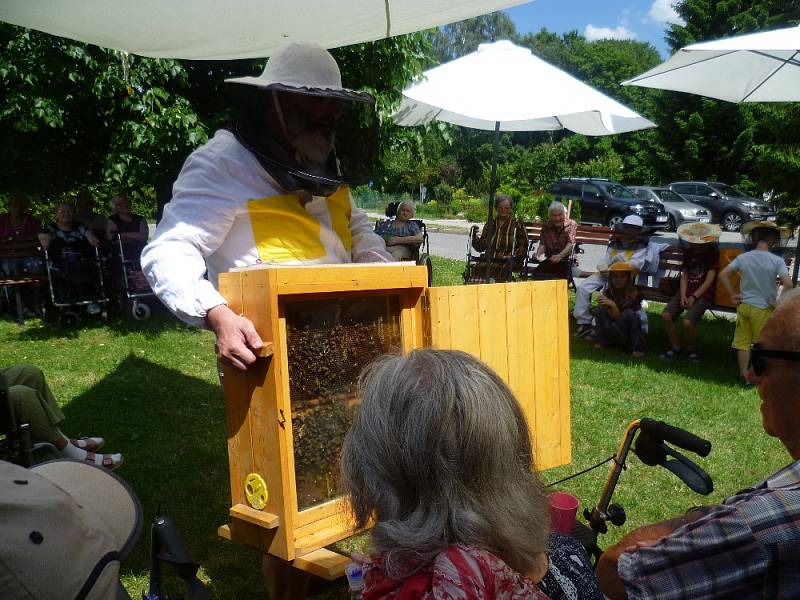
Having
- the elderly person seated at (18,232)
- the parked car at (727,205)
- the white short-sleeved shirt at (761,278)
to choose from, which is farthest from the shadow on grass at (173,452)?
the parked car at (727,205)

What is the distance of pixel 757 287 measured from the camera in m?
6.57

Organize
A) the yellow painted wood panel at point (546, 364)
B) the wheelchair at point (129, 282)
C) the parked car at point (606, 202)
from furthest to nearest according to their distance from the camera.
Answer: the parked car at point (606, 202), the wheelchair at point (129, 282), the yellow painted wood panel at point (546, 364)

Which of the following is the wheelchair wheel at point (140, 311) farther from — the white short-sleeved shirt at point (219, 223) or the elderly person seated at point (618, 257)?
the white short-sleeved shirt at point (219, 223)

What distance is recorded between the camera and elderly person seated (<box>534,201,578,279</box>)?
9719 millimetres

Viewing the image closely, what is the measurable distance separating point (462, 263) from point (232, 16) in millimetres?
12169

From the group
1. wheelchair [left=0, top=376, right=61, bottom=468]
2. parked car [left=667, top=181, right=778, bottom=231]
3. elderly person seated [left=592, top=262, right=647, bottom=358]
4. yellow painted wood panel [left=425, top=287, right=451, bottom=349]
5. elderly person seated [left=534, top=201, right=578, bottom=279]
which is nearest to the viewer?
yellow painted wood panel [left=425, top=287, right=451, bottom=349]

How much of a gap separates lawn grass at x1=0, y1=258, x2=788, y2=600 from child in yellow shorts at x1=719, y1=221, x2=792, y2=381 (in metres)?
0.49

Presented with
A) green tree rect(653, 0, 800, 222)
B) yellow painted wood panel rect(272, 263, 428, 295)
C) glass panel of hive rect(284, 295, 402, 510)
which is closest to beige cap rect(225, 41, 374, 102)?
yellow painted wood panel rect(272, 263, 428, 295)

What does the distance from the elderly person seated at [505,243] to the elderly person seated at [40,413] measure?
7.09m

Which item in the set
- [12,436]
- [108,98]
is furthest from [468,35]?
[12,436]

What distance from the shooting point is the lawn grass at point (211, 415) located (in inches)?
150

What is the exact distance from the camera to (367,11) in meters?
3.12

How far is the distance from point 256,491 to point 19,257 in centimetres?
861

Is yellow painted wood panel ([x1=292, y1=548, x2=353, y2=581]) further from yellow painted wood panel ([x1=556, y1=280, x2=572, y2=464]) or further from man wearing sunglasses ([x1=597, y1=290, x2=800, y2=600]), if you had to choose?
yellow painted wood panel ([x1=556, y1=280, x2=572, y2=464])
